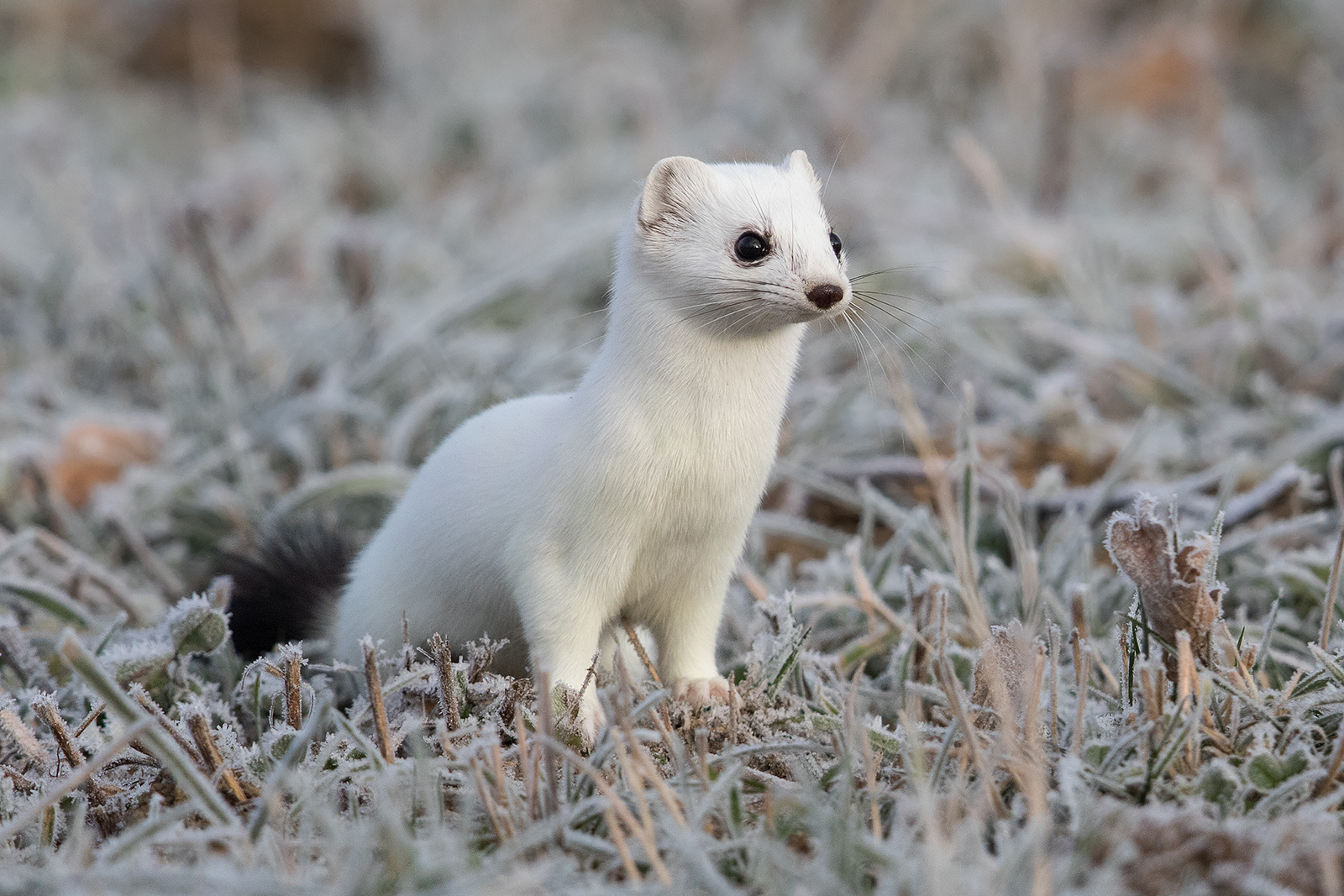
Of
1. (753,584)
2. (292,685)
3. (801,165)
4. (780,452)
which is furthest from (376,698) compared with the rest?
(780,452)

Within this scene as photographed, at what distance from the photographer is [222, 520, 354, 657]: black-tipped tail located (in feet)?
7.41

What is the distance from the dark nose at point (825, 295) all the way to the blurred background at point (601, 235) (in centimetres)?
29

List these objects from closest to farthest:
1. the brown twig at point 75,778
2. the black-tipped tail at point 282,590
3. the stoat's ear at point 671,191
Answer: the brown twig at point 75,778 < the stoat's ear at point 671,191 < the black-tipped tail at point 282,590

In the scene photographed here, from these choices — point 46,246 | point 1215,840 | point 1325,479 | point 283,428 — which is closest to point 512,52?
point 46,246

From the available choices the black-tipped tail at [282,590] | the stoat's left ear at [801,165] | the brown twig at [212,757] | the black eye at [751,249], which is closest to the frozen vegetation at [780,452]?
the brown twig at [212,757]

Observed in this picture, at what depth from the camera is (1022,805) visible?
152 cm

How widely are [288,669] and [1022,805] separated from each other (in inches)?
38.0

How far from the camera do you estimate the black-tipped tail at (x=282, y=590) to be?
2260 mm

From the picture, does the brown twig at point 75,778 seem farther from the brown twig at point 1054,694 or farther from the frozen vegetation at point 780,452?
the brown twig at point 1054,694

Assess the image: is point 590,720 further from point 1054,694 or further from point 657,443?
point 1054,694

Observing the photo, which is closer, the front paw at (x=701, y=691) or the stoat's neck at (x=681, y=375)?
the stoat's neck at (x=681, y=375)

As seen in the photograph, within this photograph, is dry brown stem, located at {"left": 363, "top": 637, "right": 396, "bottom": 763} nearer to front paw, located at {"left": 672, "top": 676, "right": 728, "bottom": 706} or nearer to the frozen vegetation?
the frozen vegetation

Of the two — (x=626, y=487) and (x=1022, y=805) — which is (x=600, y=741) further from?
(x=1022, y=805)

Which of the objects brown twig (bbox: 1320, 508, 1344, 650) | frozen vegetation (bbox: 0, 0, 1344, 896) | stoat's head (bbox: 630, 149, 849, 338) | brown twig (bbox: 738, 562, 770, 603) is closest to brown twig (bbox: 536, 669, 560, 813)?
frozen vegetation (bbox: 0, 0, 1344, 896)
